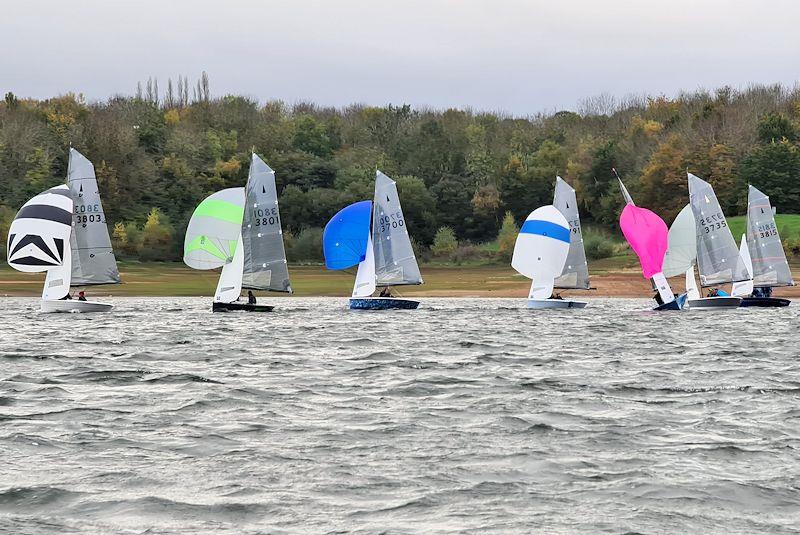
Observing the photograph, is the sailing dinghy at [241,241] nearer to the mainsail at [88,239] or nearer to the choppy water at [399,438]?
the mainsail at [88,239]

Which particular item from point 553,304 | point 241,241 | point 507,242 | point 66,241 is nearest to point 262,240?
point 241,241

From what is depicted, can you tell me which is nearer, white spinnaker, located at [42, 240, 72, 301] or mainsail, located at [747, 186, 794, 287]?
white spinnaker, located at [42, 240, 72, 301]

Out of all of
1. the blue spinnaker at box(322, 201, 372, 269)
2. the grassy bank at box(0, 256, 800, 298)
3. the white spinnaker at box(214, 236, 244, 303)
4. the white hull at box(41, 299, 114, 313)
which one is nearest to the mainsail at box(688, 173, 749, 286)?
the grassy bank at box(0, 256, 800, 298)

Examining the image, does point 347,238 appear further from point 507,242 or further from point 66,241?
point 507,242

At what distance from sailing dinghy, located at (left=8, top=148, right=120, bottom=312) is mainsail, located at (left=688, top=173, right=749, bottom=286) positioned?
31014mm

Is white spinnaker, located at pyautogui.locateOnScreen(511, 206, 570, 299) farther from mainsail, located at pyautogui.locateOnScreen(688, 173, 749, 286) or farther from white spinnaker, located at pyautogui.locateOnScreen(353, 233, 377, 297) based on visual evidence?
white spinnaker, located at pyautogui.locateOnScreen(353, 233, 377, 297)

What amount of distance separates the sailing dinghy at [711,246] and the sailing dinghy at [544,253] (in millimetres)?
6629

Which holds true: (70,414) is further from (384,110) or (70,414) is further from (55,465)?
(384,110)

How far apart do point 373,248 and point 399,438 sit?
43.1 meters

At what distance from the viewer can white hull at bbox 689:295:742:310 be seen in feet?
187

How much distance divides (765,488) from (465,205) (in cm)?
10753

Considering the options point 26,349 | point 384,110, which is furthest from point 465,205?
point 26,349

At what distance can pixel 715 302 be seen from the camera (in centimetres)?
5725

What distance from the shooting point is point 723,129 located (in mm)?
117688
